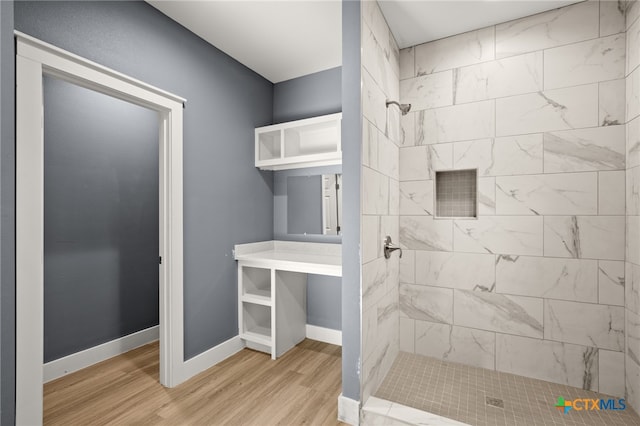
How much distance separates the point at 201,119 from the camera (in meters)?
2.40

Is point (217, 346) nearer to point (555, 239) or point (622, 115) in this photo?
point (555, 239)

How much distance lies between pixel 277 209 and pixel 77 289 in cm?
176

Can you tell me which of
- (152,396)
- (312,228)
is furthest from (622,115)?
(152,396)

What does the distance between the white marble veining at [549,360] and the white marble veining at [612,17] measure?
6.39 feet

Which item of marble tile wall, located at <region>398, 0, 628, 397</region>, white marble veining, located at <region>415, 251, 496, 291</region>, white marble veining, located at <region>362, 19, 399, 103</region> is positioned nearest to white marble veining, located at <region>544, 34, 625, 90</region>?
marble tile wall, located at <region>398, 0, 628, 397</region>

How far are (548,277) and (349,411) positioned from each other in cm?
153

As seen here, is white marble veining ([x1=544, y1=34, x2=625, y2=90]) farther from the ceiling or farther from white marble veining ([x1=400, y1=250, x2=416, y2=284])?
white marble veining ([x1=400, y1=250, x2=416, y2=284])

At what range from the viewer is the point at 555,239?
202cm

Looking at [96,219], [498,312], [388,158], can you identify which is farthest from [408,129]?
[96,219]

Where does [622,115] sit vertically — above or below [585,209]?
above

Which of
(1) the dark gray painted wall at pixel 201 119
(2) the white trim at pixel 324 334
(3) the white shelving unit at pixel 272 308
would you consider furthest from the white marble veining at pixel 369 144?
(2) the white trim at pixel 324 334

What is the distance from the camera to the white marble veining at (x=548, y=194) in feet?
6.37

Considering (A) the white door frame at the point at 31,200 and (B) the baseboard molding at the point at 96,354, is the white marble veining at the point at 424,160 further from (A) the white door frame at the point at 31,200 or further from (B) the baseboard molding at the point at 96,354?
(B) the baseboard molding at the point at 96,354

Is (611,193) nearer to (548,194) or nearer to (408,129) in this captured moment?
(548,194)
